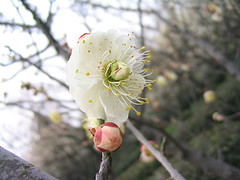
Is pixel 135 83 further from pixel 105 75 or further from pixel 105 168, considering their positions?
pixel 105 168

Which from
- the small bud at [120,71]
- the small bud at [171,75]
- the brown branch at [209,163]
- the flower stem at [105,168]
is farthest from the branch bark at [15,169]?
the small bud at [171,75]

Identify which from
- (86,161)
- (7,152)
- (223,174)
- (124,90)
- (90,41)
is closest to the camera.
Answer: (7,152)

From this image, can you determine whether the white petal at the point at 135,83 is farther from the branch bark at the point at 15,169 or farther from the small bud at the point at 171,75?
the small bud at the point at 171,75

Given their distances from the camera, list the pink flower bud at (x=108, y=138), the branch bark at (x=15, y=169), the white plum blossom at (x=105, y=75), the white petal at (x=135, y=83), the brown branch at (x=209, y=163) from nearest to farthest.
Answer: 1. the branch bark at (x=15, y=169)
2. the pink flower bud at (x=108, y=138)
3. the white plum blossom at (x=105, y=75)
4. the white petal at (x=135, y=83)
5. the brown branch at (x=209, y=163)

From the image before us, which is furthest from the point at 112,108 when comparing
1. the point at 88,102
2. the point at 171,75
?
the point at 171,75

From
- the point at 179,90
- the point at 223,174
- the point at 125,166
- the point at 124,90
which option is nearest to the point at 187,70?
the point at 179,90

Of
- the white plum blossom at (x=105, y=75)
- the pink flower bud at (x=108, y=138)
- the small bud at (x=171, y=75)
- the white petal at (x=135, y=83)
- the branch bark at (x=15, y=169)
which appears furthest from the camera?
the small bud at (x=171, y=75)

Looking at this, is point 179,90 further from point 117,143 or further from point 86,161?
point 117,143

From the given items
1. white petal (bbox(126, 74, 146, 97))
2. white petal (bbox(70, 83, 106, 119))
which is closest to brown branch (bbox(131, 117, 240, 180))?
white petal (bbox(126, 74, 146, 97))
